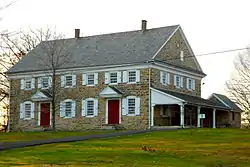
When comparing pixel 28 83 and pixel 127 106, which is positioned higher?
pixel 28 83

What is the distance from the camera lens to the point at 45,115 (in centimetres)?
4997

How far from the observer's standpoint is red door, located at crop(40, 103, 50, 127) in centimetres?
4975

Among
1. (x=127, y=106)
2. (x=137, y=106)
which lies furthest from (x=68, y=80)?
(x=137, y=106)

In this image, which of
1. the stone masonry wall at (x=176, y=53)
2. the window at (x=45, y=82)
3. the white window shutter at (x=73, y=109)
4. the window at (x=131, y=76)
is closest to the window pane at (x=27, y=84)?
the window at (x=45, y=82)

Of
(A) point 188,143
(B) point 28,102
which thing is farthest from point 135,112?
(A) point 188,143

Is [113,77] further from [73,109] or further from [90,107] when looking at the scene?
[73,109]

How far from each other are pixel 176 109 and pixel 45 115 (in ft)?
40.4

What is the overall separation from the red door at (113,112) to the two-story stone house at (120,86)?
84 mm

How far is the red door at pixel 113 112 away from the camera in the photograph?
147 feet

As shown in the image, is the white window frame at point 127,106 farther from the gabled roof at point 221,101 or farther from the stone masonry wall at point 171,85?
the gabled roof at point 221,101

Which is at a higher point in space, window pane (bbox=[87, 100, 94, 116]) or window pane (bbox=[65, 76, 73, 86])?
window pane (bbox=[65, 76, 73, 86])

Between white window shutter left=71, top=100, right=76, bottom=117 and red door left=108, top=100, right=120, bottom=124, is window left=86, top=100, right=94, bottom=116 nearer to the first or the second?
white window shutter left=71, top=100, right=76, bottom=117

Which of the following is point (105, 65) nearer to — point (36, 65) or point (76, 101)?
point (76, 101)

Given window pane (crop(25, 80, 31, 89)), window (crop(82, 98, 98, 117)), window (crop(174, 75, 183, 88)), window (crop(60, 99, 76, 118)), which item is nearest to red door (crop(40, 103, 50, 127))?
window (crop(60, 99, 76, 118))
